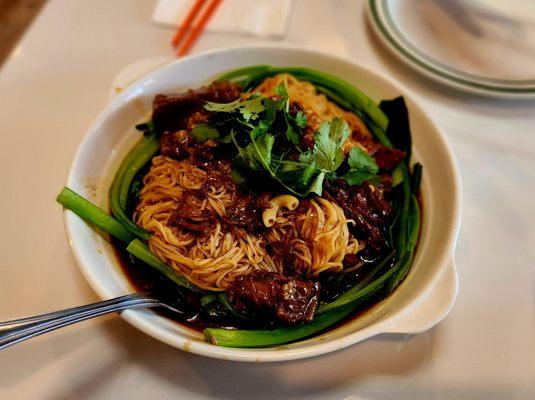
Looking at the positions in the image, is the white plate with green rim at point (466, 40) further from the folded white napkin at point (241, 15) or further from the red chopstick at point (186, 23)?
the red chopstick at point (186, 23)

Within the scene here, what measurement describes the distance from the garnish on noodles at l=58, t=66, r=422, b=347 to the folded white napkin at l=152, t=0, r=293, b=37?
1.41 metres

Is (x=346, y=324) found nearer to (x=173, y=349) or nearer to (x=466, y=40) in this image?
(x=173, y=349)

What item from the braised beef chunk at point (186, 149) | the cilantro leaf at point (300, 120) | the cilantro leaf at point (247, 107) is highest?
the cilantro leaf at point (247, 107)

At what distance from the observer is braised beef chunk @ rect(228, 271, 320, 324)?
5.52 feet

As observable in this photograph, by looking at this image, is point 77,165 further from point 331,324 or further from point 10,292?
point 331,324

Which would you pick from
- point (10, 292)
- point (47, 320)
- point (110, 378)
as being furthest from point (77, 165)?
point (110, 378)

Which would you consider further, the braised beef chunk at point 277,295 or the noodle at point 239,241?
the noodle at point 239,241

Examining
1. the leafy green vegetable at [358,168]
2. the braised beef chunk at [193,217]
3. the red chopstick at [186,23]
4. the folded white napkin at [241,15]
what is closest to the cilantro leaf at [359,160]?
the leafy green vegetable at [358,168]

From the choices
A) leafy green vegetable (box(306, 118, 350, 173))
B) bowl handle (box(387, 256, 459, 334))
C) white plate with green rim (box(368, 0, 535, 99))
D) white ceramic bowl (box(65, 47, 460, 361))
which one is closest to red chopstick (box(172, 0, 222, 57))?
white ceramic bowl (box(65, 47, 460, 361))

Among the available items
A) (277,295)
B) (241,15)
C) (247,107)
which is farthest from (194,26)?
(277,295)

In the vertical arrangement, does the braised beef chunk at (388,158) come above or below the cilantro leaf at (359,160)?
below

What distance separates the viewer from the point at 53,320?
143cm

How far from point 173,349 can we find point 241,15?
2.48 meters

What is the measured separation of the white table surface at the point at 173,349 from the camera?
5.82ft
